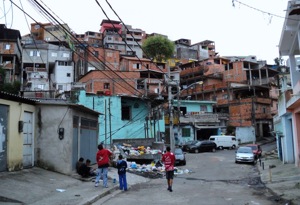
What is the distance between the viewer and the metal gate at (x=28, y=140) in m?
14.9

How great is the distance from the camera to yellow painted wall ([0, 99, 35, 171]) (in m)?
13.5

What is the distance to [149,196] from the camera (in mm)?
12617

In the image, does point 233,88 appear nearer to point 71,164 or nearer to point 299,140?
point 299,140

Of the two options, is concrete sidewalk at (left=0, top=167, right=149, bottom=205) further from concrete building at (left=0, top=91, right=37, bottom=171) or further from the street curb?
concrete building at (left=0, top=91, right=37, bottom=171)

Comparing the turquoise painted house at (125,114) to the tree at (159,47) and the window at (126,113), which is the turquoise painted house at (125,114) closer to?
the window at (126,113)

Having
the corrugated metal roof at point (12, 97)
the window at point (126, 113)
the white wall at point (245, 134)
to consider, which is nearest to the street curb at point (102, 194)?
the corrugated metal roof at point (12, 97)

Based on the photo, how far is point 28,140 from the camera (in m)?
15.3

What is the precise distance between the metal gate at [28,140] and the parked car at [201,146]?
29985 millimetres

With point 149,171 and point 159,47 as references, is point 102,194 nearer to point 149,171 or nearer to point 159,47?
point 149,171

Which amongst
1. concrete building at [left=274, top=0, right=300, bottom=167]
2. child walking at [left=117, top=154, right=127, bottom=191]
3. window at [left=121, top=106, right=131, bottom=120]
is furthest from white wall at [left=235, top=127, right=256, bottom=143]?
child walking at [left=117, top=154, right=127, bottom=191]

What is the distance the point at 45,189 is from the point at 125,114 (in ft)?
94.9

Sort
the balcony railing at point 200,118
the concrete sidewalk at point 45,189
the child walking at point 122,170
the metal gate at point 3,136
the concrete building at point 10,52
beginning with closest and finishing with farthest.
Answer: the concrete sidewalk at point 45,189 < the metal gate at point 3,136 < the child walking at point 122,170 < the balcony railing at point 200,118 < the concrete building at point 10,52

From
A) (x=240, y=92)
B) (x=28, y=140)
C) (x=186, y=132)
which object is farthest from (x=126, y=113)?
(x=240, y=92)

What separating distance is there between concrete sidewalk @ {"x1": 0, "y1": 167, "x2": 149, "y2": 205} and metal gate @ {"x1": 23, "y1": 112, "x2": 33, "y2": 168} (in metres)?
0.44
